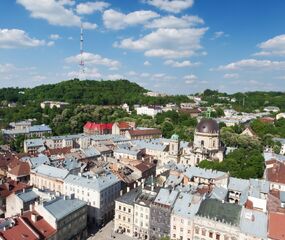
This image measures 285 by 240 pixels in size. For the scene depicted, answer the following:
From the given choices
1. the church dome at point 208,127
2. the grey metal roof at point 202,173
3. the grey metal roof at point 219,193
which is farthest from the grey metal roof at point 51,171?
the church dome at point 208,127

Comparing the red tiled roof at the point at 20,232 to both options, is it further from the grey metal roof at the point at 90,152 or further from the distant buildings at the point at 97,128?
the distant buildings at the point at 97,128

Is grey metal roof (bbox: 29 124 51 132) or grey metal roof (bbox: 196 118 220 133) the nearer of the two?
grey metal roof (bbox: 196 118 220 133)

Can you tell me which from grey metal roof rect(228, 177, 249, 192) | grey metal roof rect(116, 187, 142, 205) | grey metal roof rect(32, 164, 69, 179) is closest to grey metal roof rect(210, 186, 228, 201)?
grey metal roof rect(228, 177, 249, 192)

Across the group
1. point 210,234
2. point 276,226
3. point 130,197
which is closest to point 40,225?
point 130,197

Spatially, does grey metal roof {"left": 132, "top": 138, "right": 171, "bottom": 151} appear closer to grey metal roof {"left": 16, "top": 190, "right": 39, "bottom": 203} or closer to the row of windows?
grey metal roof {"left": 16, "top": 190, "right": 39, "bottom": 203}

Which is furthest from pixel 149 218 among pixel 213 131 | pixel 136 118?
pixel 136 118
